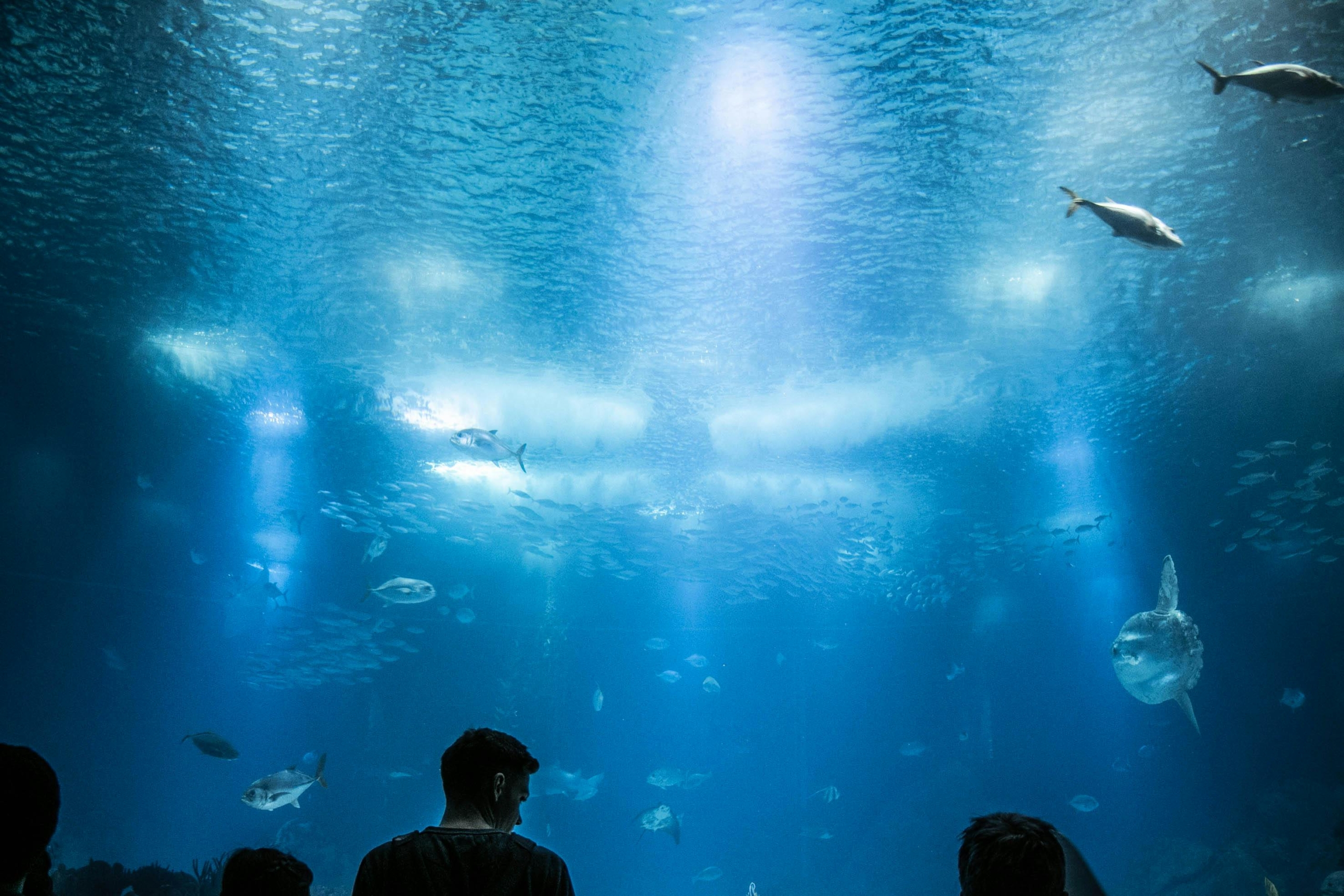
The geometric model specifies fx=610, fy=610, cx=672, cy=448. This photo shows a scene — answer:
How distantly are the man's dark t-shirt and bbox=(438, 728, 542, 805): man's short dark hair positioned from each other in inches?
5.2

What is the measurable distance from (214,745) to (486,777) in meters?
12.2

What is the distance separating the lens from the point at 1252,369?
14297mm

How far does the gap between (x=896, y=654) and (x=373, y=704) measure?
30718 millimetres

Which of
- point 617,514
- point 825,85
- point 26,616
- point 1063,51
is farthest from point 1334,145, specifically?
point 26,616

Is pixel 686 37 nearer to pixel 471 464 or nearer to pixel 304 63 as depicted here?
pixel 304 63

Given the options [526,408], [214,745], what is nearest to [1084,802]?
[526,408]

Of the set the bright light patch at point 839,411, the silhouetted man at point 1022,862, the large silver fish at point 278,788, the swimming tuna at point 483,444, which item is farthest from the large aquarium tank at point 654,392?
the large silver fish at point 278,788

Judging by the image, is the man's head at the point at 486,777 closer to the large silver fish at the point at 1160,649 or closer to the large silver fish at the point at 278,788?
the large silver fish at the point at 278,788

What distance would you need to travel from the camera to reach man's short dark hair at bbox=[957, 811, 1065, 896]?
4.90 ft

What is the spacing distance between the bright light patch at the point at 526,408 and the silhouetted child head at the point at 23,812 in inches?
487

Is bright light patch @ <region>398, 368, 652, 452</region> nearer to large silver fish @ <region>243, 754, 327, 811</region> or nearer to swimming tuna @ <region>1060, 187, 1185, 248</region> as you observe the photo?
large silver fish @ <region>243, 754, 327, 811</region>

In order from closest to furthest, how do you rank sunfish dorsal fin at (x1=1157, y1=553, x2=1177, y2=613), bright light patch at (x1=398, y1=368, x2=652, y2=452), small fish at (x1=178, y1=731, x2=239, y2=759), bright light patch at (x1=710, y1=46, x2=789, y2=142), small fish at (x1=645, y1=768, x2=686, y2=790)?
bright light patch at (x1=710, y1=46, x2=789, y2=142) < sunfish dorsal fin at (x1=1157, y1=553, x2=1177, y2=613) < small fish at (x1=178, y1=731, x2=239, y2=759) < bright light patch at (x1=398, y1=368, x2=652, y2=452) < small fish at (x1=645, y1=768, x2=686, y2=790)

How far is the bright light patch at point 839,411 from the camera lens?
14258mm

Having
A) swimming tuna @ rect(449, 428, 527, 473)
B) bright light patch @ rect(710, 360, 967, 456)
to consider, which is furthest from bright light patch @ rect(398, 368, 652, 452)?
swimming tuna @ rect(449, 428, 527, 473)
